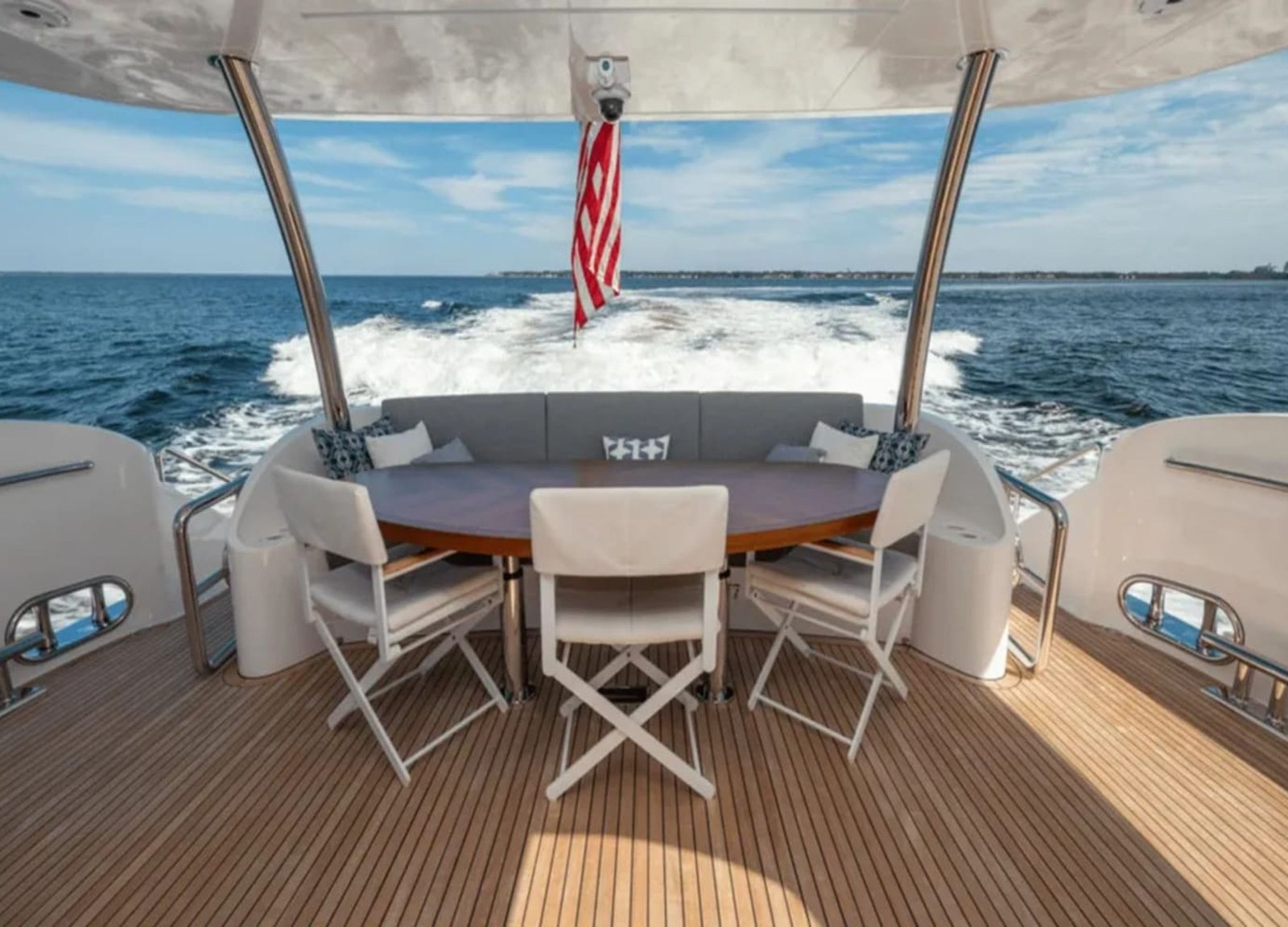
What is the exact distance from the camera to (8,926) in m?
1.33

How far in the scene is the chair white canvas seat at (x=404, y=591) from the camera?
168 cm

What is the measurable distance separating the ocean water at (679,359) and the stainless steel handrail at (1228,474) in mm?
844

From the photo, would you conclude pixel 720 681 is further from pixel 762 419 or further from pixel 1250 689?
pixel 1250 689

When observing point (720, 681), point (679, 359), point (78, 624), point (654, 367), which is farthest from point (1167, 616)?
point (679, 359)

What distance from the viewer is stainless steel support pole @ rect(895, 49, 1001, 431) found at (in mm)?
2566

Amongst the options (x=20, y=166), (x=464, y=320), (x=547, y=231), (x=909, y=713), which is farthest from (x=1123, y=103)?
(x=20, y=166)

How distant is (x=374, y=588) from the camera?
161 centimetres

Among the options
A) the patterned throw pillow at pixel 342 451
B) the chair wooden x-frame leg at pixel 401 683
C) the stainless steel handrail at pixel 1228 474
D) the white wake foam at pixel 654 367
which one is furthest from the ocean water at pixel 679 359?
the patterned throw pillow at pixel 342 451

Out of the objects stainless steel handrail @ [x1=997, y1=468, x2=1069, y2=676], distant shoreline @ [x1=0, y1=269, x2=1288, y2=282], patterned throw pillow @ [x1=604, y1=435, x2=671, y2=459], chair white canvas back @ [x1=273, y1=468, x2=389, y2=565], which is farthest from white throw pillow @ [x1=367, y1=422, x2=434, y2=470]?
distant shoreline @ [x1=0, y1=269, x2=1288, y2=282]

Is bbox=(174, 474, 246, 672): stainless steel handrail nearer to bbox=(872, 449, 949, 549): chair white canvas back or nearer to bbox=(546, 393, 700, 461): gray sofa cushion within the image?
bbox=(546, 393, 700, 461): gray sofa cushion

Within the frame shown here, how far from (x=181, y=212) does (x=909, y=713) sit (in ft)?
76.5

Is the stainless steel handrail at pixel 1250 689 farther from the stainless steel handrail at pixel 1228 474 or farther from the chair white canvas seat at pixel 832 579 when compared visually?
the chair white canvas seat at pixel 832 579

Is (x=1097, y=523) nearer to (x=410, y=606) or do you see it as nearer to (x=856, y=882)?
(x=856, y=882)

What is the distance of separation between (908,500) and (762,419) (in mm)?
1428
